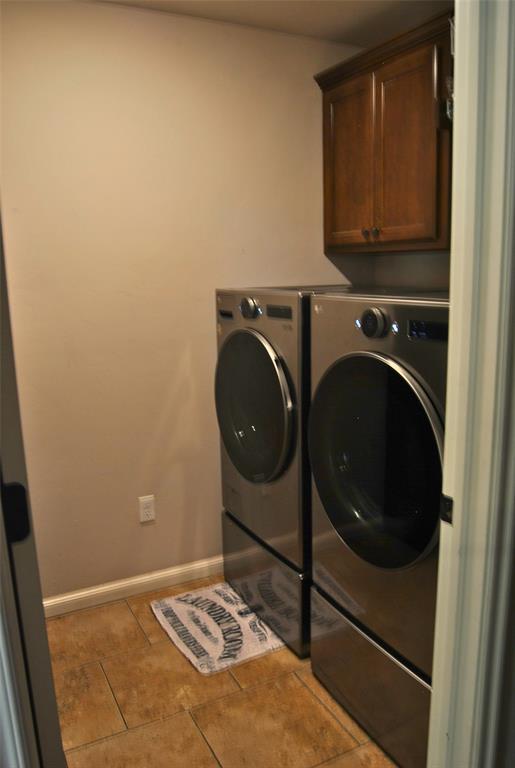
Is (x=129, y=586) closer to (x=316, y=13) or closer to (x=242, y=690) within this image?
(x=242, y=690)

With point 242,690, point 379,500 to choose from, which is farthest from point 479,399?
point 242,690

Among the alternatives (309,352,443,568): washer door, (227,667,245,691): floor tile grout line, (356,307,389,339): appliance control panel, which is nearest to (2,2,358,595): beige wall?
(227,667,245,691): floor tile grout line

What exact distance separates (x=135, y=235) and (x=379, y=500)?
1.45 metres

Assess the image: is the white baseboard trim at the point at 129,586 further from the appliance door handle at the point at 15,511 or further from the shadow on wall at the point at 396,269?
the appliance door handle at the point at 15,511

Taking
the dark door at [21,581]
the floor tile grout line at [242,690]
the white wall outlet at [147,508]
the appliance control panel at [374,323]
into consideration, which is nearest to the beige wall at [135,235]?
the white wall outlet at [147,508]

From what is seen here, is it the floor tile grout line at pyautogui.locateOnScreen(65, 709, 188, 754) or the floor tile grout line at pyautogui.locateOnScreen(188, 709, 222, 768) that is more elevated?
the floor tile grout line at pyautogui.locateOnScreen(65, 709, 188, 754)

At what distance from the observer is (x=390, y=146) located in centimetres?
237

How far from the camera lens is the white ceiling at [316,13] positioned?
2285 mm

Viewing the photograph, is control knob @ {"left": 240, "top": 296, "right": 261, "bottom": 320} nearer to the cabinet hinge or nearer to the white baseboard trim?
the white baseboard trim

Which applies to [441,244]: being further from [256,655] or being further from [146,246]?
[256,655]

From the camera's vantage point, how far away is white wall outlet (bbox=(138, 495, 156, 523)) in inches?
104

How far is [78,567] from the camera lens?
8.38 ft

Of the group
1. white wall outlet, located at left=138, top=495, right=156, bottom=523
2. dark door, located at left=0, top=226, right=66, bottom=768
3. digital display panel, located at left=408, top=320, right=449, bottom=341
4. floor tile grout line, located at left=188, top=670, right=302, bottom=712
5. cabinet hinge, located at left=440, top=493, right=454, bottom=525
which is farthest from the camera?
white wall outlet, located at left=138, top=495, right=156, bottom=523

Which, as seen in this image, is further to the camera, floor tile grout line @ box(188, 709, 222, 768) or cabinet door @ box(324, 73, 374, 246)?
cabinet door @ box(324, 73, 374, 246)
